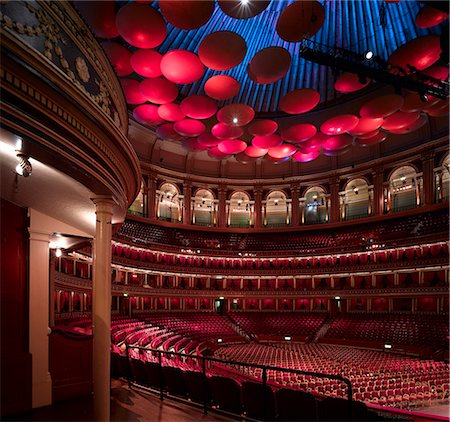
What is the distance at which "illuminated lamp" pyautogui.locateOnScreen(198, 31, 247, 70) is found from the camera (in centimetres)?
723

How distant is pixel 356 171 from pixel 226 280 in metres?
13.8

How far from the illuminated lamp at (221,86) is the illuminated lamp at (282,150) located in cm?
346

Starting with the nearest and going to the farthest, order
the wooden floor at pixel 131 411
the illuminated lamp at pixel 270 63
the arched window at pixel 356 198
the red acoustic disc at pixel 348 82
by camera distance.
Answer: the wooden floor at pixel 131 411 < the illuminated lamp at pixel 270 63 < the red acoustic disc at pixel 348 82 < the arched window at pixel 356 198

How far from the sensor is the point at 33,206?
6152mm

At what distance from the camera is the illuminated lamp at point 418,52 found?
793 centimetres

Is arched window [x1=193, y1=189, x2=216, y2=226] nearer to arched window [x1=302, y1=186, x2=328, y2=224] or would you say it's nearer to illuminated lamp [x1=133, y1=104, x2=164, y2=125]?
arched window [x1=302, y1=186, x2=328, y2=224]

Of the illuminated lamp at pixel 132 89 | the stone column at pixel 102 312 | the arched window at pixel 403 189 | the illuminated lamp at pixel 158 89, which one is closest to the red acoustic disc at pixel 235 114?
the illuminated lamp at pixel 158 89

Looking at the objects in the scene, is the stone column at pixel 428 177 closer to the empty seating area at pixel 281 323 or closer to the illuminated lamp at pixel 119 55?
the empty seating area at pixel 281 323

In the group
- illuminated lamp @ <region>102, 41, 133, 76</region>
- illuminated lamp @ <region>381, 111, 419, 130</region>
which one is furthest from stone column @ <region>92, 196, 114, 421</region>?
illuminated lamp @ <region>381, 111, 419, 130</region>

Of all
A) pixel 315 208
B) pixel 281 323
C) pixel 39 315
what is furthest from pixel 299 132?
pixel 315 208

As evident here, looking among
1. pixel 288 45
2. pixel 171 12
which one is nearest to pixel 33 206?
pixel 171 12

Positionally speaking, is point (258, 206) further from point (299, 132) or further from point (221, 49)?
point (221, 49)

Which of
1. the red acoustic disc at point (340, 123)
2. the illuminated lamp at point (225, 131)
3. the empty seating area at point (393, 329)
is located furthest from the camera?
the empty seating area at point (393, 329)

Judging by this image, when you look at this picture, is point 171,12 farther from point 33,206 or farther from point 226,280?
point 226,280
